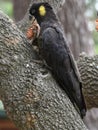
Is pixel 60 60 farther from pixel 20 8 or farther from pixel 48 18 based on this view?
pixel 20 8

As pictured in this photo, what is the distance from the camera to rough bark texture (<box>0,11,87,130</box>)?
2971 mm

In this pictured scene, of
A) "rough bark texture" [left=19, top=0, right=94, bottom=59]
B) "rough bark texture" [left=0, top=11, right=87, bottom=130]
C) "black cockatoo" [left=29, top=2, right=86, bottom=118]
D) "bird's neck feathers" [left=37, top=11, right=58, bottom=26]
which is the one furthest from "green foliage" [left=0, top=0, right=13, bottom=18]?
"rough bark texture" [left=0, top=11, right=87, bottom=130]

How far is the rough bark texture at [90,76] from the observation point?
13.0ft

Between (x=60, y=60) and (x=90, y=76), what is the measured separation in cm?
83

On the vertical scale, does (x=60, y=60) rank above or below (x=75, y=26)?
above

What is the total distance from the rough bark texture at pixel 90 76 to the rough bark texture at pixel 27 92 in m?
0.91

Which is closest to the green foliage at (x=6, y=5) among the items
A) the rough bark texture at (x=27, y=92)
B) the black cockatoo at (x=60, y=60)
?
the black cockatoo at (x=60, y=60)

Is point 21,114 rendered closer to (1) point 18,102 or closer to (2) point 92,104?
(1) point 18,102

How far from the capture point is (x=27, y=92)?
2.97 m

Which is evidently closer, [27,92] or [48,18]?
[27,92]

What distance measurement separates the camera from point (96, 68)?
3.97 meters

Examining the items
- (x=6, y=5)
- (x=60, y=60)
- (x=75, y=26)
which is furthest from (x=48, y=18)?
(x=6, y=5)

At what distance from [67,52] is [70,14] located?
3.14m

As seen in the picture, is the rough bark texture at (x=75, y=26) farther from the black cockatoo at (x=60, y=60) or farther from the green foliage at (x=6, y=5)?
the green foliage at (x=6, y=5)
